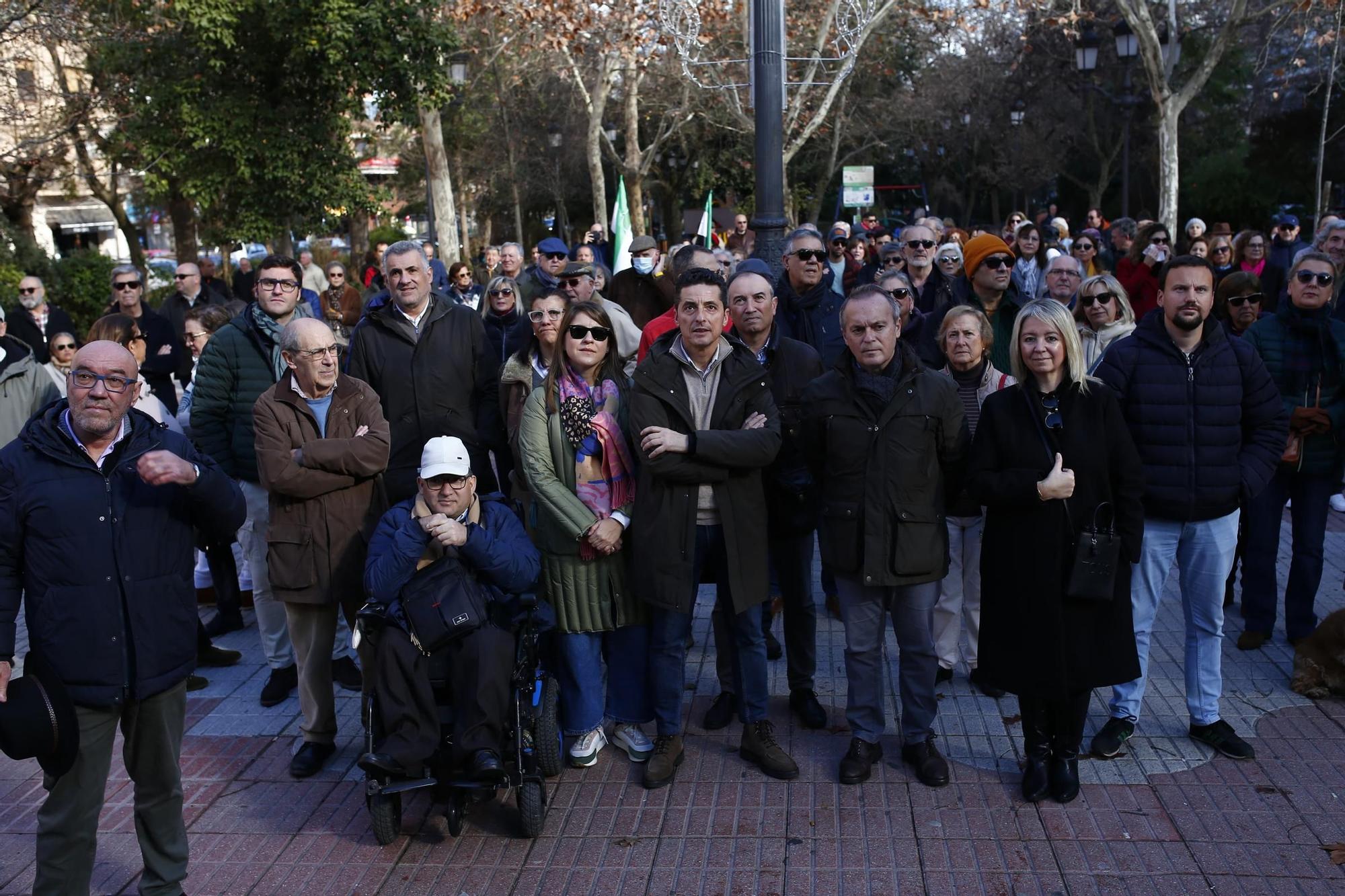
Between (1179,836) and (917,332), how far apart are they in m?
2.90

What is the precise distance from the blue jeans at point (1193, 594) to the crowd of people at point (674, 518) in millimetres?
16

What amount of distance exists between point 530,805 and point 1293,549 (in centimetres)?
421

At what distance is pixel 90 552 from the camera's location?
12.1ft

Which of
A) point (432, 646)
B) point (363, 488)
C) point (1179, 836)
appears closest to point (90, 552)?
point (432, 646)

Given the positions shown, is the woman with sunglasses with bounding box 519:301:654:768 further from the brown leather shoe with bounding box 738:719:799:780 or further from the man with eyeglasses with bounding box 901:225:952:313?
the man with eyeglasses with bounding box 901:225:952:313

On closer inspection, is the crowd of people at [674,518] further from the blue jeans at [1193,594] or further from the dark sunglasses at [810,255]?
the dark sunglasses at [810,255]

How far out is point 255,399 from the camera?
19.8 feet

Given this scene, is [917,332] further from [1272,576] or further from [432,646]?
[432,646]

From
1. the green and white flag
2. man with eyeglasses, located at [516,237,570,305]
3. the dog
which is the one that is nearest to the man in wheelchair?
the dog

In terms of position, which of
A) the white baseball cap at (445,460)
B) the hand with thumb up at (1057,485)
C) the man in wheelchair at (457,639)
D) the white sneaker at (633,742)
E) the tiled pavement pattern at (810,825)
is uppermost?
the white baseball cap at (445,460)

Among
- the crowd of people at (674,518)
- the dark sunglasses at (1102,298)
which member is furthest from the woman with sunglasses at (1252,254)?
the crowd of people at (674,518)

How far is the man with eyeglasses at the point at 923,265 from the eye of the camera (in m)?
7.61

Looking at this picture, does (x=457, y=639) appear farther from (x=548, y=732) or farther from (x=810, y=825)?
(x=810, y=825)

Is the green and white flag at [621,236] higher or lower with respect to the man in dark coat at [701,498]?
higher
